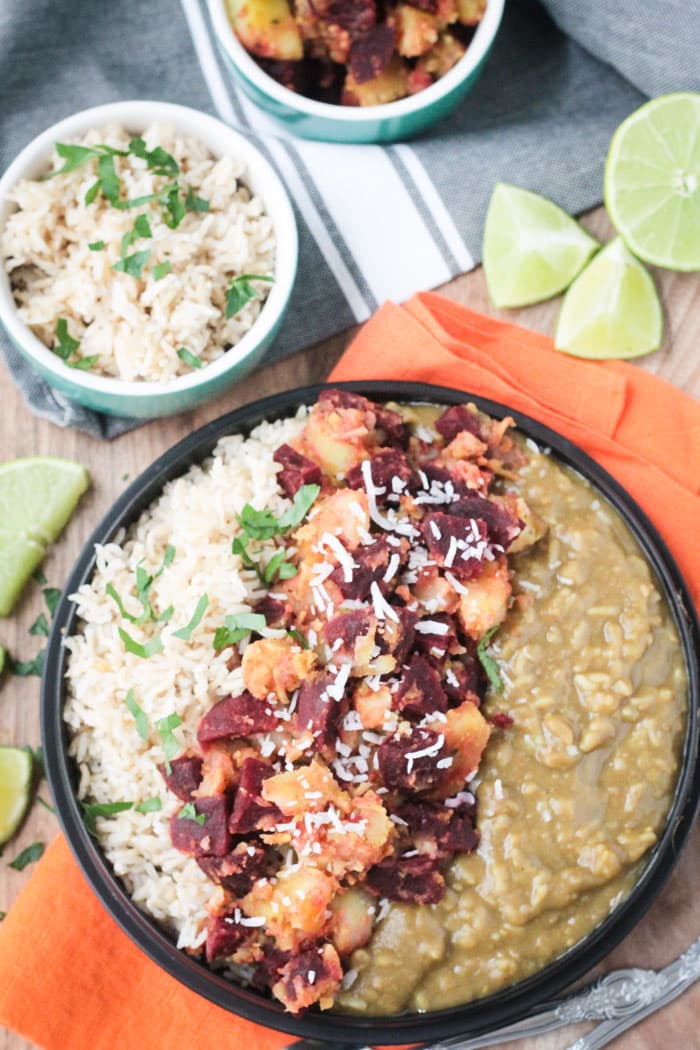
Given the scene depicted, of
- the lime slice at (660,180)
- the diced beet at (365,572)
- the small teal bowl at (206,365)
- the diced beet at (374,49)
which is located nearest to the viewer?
the diced beet at (365,572)

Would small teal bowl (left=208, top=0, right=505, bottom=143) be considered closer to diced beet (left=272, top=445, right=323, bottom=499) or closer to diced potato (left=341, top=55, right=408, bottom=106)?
diced potato (left=341, top=55, right=408, bottom=106)

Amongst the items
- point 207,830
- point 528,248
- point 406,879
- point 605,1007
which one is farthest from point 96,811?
point 528,248

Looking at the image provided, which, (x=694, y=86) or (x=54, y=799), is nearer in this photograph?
(x=54, y=799)

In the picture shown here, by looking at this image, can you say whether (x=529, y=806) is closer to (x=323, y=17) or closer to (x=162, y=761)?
(x=162, y=761)

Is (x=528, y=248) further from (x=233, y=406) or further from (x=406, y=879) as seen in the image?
(x=406, y=879)

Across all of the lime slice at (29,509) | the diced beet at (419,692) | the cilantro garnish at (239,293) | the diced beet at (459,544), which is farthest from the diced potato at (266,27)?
the diced beet at (419,692)

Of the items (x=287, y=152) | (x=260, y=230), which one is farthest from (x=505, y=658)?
(x=287, y=152)

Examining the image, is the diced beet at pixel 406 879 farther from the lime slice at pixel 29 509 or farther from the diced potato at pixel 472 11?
the diced potato at pixel 472 11
